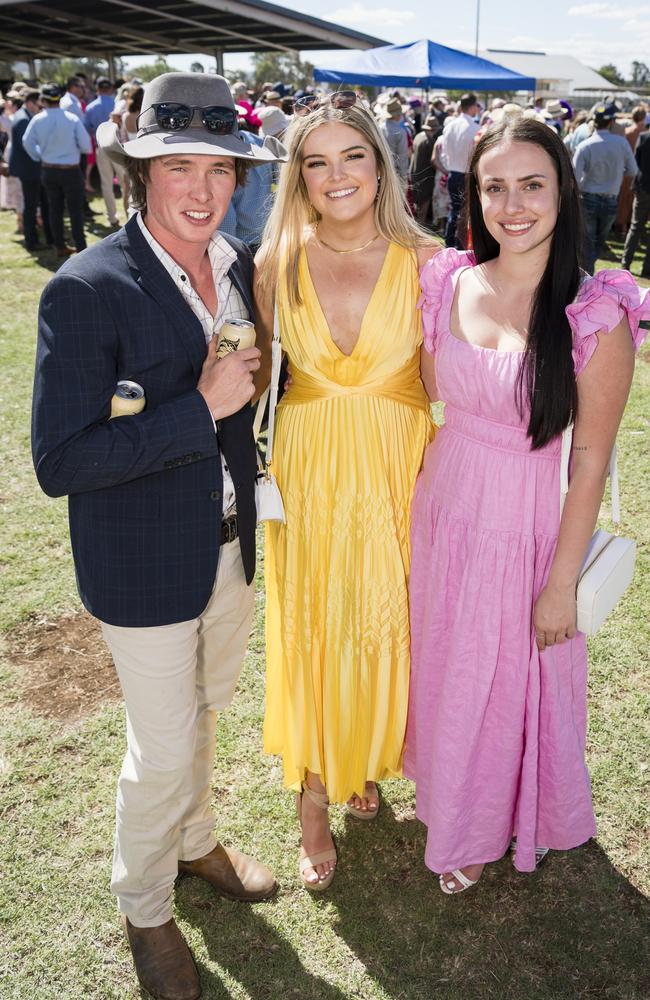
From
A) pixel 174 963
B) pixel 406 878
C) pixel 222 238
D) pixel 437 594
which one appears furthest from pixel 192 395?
pixel 406 878

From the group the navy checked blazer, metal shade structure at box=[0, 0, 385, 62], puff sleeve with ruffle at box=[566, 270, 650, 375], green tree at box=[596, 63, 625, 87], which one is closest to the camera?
the navy checked blazer

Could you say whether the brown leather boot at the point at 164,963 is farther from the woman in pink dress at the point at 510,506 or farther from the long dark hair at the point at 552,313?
the long dark hair at the point at 552,313

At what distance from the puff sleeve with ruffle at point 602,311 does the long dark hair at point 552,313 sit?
31 millimetres

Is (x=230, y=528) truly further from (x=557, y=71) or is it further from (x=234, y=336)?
(x=557, y=71)

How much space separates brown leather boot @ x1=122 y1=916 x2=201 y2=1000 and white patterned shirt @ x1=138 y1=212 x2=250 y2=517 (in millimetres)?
1220

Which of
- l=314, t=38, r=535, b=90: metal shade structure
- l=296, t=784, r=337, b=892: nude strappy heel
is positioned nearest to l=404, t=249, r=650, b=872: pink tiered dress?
l=296, t=784, r=337, b=892: nude strappy heel

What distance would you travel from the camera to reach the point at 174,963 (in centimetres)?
223

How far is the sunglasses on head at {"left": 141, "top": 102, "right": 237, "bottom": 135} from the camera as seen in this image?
6.38ft

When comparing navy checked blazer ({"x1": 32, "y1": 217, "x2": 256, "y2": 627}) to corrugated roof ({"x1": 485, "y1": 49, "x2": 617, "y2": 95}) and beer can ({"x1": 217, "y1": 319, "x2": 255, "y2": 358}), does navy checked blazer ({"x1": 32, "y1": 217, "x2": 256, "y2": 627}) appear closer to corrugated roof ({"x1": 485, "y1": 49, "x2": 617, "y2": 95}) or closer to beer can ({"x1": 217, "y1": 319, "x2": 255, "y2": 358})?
beer can ({"x1": 217, "y1": 319, "x2": 255, "y2": 358})

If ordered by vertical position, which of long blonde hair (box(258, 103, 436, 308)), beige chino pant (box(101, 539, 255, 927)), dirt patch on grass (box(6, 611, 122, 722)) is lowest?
dirt patch on grass (box(6, 611, 122, 722))

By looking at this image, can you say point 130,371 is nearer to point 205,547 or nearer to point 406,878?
point 205,547

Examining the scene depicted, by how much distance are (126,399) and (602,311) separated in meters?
1.18

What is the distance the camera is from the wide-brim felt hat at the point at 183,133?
1876 millimetres

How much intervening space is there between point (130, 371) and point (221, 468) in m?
0.34
